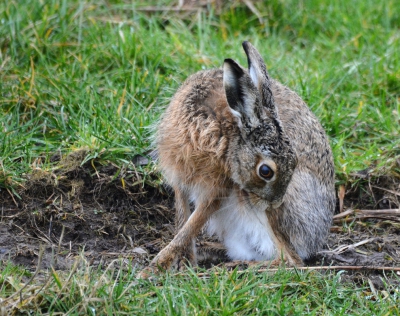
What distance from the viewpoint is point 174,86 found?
6590mm

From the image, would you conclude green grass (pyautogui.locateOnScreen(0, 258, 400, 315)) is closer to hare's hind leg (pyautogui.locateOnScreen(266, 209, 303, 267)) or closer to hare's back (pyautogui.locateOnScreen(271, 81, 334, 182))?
hare's hind leg (pyautogui.locateOnScreen(266, 209, 303, 267))

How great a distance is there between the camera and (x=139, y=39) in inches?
281

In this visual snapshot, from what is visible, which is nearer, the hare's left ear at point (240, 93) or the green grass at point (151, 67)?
the hare's left ear at point (240, 93)

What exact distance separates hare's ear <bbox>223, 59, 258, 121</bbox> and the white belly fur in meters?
0.60

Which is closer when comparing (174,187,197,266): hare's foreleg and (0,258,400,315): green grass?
(0,258,400,315): green grass

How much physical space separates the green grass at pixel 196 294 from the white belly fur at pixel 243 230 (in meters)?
0.60

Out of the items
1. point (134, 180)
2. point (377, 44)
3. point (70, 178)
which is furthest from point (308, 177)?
point (377, 44)

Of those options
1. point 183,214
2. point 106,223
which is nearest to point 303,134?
point 183,214

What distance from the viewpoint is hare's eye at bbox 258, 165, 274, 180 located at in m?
4.74

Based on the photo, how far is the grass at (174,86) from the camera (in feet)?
13.9

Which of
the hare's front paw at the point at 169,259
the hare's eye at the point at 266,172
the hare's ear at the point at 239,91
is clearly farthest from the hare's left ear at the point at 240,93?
the hare's front paw at the point at 169,259

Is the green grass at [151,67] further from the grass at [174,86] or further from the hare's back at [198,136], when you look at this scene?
the hare's back at [198,136]

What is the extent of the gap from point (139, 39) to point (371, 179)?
8.05 ft

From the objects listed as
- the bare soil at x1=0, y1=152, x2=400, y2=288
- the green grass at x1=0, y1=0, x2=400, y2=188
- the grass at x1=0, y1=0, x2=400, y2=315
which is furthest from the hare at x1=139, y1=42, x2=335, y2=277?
the green grass at x1=0, y1=0, x2=400, y2=188
